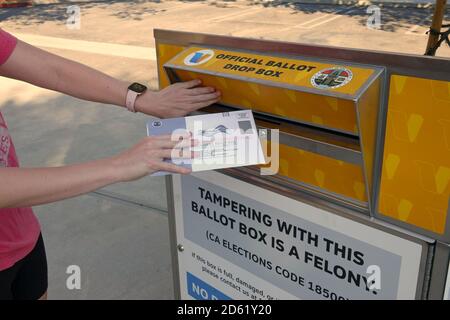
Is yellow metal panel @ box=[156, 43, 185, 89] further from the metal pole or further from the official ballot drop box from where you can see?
the metal pole

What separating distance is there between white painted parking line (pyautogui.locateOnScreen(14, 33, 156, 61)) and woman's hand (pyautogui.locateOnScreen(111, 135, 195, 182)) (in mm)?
6345

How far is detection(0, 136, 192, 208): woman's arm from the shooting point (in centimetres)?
118

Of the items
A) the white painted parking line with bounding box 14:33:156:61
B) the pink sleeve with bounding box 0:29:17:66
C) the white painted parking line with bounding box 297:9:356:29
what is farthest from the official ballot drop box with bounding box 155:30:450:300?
the white painted parking line with bounding box 297:9:356:29

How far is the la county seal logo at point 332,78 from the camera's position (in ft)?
3.88

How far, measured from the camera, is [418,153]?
44.3 inches

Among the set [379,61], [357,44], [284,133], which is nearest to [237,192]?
[284,133]

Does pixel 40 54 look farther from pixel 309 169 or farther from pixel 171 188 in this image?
pixel 309 169

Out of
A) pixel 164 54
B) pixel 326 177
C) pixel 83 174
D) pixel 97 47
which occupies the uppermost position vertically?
pixel 164 54

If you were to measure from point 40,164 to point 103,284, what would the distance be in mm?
1793

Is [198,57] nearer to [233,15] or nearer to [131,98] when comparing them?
[131,98]

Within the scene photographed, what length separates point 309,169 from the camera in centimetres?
140

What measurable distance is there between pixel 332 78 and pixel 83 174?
67cm

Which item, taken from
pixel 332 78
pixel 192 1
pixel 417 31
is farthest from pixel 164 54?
pixel 192 1

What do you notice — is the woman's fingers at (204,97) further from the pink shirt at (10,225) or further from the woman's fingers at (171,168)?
the pink shirt at (10,225)
